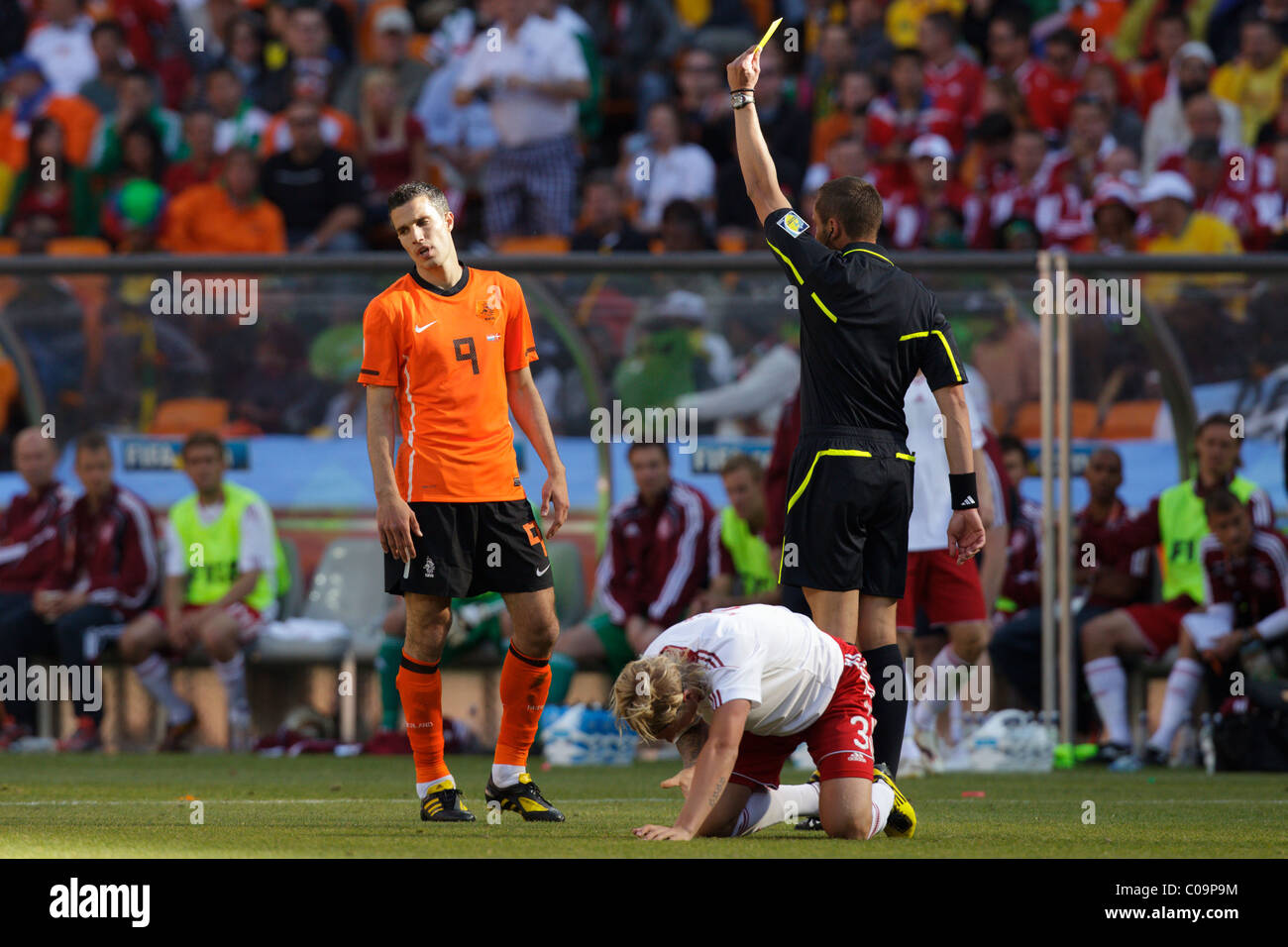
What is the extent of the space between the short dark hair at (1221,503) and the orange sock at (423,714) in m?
4.72

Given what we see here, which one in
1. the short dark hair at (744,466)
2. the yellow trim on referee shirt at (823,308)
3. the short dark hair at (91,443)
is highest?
the yellow trim on referee shirt at (823,308)

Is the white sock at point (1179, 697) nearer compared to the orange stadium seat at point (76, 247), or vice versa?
the white sock at point (1179, 697)

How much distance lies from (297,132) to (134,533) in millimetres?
3590

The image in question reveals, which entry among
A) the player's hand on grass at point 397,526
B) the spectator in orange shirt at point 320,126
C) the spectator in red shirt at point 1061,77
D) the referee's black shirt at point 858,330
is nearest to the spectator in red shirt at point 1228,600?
the referee's black shirt at point 858,330

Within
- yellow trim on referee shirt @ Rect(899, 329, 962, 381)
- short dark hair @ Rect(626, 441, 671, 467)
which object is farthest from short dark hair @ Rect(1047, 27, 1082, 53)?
yellow trim on referee shirt @ Rect(899, 329, 962, 381)

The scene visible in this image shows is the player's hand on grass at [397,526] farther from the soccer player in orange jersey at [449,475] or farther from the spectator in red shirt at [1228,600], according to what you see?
the spectator in red shirt at [1228,600]

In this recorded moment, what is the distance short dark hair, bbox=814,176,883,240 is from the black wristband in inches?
31.2

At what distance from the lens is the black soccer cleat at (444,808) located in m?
5.82

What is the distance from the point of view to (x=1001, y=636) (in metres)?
9.38

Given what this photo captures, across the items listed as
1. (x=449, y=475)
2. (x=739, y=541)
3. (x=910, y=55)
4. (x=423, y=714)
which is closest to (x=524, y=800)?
(x=423, y=714)

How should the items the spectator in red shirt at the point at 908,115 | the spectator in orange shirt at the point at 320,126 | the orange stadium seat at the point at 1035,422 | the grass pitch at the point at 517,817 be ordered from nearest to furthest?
1. the grass pitch at the point at 517,817
2. the orange stadium seat at the point at 1035,422
3. the spectator in red shirt at the point at 908,115
4. the spectator in orange shirt at the point at 320,126

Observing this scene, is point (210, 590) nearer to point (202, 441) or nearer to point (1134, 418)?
point (202, 441)

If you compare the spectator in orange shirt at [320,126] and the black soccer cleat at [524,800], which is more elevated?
the spectator in orange shirt at [320,126]
